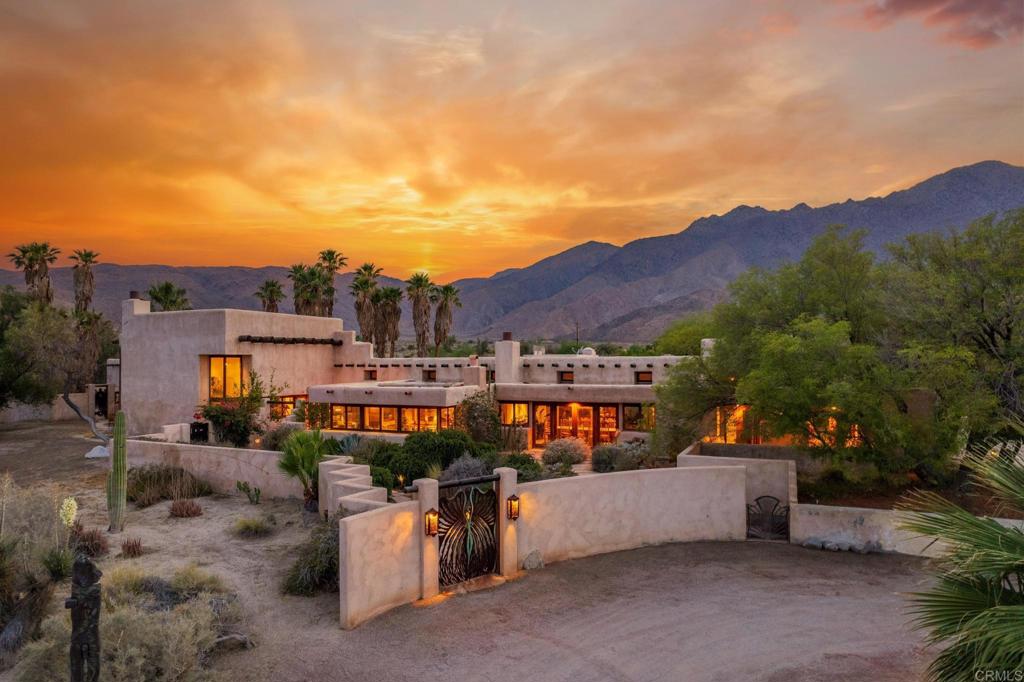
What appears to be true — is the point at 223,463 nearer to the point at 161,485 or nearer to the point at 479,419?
the point at 161,485

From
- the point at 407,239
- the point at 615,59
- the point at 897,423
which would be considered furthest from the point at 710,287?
the point at 897,423

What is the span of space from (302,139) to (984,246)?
108 ft

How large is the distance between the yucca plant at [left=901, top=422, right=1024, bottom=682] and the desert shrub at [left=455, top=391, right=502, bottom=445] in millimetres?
22322

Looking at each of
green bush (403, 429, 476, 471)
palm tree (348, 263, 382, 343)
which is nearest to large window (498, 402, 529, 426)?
green bush (403, 429, 476, 471)

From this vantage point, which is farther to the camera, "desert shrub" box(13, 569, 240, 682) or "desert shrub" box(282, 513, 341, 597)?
"desert shrub" box(282, 513, 341, 597)

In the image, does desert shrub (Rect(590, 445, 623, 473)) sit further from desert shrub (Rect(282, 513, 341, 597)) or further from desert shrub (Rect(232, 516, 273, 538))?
desert shrub (Rect(282, 513, 341, 597))

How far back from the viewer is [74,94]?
26.0 meters

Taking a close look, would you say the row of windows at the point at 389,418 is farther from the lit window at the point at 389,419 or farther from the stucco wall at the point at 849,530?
the stucco wall at the point at 849,530

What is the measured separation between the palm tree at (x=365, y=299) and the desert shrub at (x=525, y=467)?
95.6ft

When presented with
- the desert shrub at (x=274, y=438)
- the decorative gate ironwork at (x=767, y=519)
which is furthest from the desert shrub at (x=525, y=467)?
the desert shrub at (x=274, y=438)

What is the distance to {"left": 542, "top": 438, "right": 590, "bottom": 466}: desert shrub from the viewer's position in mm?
23188

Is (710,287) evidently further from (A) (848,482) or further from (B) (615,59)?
(A) (848,482)

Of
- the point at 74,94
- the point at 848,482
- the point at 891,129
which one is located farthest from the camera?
the point at 891,129

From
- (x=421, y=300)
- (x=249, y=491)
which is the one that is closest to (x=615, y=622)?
(x=249, y=491)
